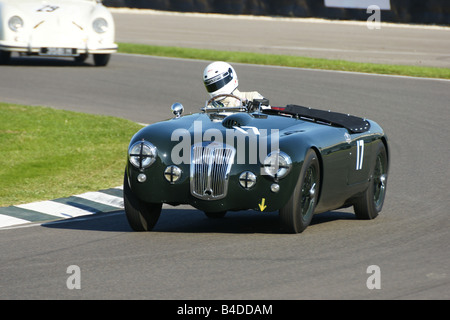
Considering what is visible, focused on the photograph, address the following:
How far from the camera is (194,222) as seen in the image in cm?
860

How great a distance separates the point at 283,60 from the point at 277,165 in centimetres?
1630

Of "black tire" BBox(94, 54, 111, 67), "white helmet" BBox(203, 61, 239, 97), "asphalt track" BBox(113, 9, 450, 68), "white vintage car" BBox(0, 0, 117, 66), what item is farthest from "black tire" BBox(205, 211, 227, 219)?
"asphalt track" BBox(113, 9, 450, 68)

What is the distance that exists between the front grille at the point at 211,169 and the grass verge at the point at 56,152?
273 centimetres

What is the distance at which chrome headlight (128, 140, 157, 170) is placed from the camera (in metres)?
7.60

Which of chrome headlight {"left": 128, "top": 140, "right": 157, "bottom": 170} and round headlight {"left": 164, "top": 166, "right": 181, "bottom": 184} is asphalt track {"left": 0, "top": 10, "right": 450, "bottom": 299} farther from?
chrome headlight {"left": 128, "top": 140, "right": 157, "bottom": 170}

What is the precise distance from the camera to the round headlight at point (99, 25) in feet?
67.2

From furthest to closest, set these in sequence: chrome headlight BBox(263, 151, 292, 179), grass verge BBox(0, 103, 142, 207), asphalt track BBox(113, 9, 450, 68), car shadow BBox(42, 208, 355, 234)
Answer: asphalt track BBox(113, 9, 450, 68), grass verge BBox(0, 103, 142, 207), car shadow BBox(42, 208, 355, 234), chrome headlight BBox(263, 151, 292, 179)

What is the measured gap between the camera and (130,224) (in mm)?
7941

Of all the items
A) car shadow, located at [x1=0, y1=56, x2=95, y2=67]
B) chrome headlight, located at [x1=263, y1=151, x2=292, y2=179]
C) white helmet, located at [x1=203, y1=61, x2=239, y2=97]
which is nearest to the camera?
chrome headlight, located at [x1=263, y1=151, x2=292, y2=179]

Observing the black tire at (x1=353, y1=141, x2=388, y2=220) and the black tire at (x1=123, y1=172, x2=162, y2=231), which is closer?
the black tire at (x1=123, y1=172, x2=162, y2=231)

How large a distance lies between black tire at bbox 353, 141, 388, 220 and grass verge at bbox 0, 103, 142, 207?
3001 millimetres

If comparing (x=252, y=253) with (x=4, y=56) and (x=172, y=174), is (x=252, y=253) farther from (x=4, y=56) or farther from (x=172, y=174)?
(x=4, y=56)

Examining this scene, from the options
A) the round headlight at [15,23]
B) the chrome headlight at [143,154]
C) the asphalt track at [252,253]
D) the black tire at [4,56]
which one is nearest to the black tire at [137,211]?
the asphalt track at [252,253]

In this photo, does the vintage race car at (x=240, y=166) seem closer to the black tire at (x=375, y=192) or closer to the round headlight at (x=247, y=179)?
the round headlight at (x=247, y=179)
